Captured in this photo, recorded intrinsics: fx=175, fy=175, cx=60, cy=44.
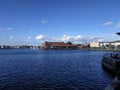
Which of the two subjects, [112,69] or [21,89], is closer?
[21,89]

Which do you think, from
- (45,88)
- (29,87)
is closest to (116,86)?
(45,88)

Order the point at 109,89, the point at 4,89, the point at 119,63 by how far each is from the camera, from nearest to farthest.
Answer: the point at 109,89 < the point at 4,89 < the point at 119,63

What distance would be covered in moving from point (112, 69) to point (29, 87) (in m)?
18.5

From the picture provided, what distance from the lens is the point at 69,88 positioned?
23.8m

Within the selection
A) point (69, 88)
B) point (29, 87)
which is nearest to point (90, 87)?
point (69, 88)

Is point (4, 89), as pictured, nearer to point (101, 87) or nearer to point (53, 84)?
point (53, 84)

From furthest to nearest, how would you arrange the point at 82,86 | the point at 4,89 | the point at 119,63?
the point at 119,63
the point at 82,86
the point at 4,89

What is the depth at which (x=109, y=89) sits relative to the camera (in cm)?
1794

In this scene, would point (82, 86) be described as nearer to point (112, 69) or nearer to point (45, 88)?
point (45, 88)

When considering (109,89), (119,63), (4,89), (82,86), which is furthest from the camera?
(119,63)

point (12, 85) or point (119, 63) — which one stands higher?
point (119, 63)

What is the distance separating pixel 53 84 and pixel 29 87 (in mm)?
3688

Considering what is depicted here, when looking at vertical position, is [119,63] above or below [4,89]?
above

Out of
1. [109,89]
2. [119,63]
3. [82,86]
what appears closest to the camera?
[109,89]
